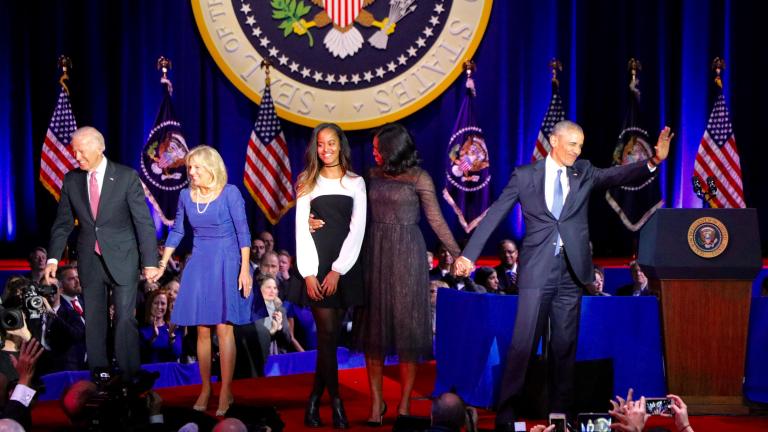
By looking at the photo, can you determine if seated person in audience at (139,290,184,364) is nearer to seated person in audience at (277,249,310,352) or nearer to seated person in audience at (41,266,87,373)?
seated person in audience at (41,266,87,373)

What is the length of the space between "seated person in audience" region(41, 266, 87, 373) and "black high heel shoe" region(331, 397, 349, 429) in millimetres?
2146

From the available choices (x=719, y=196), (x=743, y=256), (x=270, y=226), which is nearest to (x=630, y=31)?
(x=719, y=196)

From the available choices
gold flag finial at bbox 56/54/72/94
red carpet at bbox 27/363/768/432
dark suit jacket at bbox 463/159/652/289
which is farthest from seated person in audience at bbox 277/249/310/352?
gold flag finial at bbox 56/54/72/94

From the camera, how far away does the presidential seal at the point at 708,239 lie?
15.6 feet

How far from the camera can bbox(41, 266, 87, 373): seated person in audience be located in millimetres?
5871

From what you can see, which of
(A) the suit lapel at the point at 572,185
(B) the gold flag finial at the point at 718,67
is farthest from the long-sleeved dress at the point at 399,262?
(B) the gold flag finial at the point at 718,67

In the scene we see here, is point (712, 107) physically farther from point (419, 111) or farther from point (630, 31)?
point (419, 111)

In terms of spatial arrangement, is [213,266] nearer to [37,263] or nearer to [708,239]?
[708,239]

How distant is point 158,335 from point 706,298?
11.1 feet

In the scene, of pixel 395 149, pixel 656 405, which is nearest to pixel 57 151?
pixel 395 149

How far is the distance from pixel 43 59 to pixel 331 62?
9.39ft

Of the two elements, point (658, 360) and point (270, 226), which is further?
point (270, 226)

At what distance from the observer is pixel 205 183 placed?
4.74 metres

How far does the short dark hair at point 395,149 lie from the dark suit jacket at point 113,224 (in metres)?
1.31
